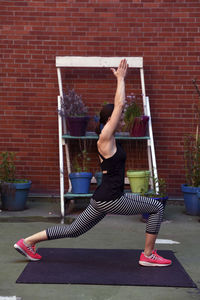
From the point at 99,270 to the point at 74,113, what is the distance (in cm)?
333

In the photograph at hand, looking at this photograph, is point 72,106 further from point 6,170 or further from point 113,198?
point 113,198

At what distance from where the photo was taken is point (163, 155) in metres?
8.69

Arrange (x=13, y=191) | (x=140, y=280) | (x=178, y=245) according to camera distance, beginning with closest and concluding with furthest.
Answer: (x=140, y=280)
(x=178, y=245)
(x=13, y=191)

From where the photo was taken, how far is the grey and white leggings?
5051 mm

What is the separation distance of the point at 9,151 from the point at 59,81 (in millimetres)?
1455

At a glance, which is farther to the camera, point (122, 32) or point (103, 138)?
point (122, 32)

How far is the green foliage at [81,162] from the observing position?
313 inches

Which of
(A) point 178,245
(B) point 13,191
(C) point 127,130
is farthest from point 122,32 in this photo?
(A) point 178,245

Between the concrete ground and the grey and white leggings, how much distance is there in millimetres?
520

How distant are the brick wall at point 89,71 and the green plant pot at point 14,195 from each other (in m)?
0.76

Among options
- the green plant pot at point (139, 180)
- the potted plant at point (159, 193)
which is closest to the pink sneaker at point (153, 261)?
the potted plant at point (159, 193)

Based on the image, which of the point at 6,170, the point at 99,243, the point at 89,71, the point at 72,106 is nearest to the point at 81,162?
the point at 72,106

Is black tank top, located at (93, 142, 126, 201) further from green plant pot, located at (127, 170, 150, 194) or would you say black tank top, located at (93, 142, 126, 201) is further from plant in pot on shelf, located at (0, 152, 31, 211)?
plant in pot on shelf, located at (0, 152, 31, 211)

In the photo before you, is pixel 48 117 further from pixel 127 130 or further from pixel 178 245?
pixel 178 245
